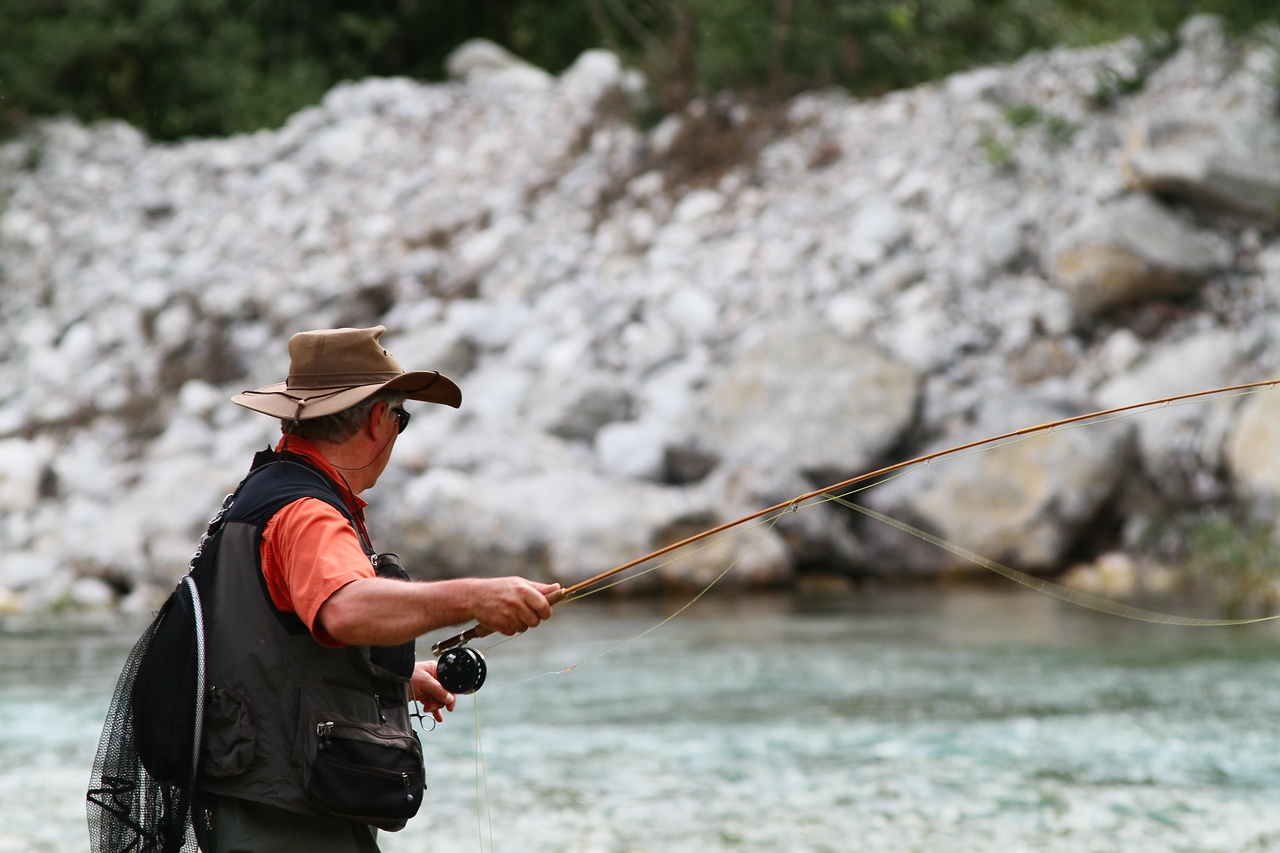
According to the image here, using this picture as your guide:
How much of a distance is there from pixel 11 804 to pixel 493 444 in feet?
23.8

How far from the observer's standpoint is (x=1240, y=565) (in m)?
9.45

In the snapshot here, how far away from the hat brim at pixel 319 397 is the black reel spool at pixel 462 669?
47 cm

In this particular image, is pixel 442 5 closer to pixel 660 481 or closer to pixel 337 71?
pixel 337 71

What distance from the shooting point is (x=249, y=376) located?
54.6 ft

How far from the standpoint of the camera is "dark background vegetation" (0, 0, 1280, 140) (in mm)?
18703

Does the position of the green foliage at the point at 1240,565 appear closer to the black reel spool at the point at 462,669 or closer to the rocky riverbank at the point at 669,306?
the rocky riverbank at the point at 669,306

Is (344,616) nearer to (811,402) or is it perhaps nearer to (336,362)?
(336,362)

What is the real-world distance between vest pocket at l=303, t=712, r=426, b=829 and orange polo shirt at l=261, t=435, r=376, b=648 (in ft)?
0.47

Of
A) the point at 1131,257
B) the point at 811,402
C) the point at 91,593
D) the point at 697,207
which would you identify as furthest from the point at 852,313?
the point at 91,593

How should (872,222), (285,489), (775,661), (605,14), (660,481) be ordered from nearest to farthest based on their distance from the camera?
1. (285,489)
2. (775,661)
3. (660,481)
4. (872,222)
5. (605,14)

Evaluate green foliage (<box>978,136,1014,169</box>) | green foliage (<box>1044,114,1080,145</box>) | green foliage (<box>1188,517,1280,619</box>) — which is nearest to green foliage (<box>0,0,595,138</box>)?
green foliage (<box>978,136,1014,169</box>)

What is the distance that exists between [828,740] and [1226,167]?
954cm

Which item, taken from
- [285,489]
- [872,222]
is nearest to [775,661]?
[285,489]

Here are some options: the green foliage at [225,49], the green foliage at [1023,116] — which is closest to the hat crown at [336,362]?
the green foliage at [1023,116]
